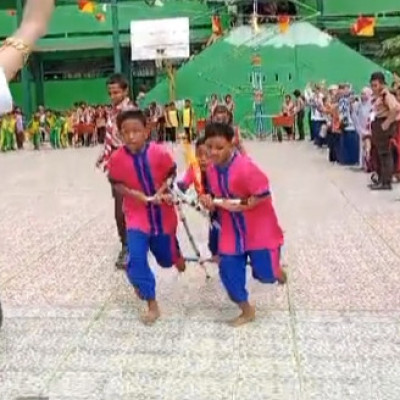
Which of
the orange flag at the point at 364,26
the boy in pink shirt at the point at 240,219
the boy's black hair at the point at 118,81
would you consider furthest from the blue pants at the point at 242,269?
the orange flag at the point at 364,26

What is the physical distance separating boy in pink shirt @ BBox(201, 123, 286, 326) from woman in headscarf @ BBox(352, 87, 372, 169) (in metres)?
8.38

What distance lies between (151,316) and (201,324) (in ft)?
1.02

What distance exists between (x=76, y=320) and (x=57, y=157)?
58.8 feet

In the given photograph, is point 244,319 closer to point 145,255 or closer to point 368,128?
point 145,255

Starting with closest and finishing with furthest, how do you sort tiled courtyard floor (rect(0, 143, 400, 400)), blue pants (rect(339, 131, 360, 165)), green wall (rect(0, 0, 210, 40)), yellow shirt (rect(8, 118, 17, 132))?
tiled courtyard floor (rect(0, 143, 400, 400)) < blue pants (rect(339, 131, 360, 165)) < yellow shirt (rect(8, 118, 17, 132)) < green wall (rect(0, 0, 210, 40))

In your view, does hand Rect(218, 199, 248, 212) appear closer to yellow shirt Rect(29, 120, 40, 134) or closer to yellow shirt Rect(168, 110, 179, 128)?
yellow shirt Rect(168, 110, 179, 128)

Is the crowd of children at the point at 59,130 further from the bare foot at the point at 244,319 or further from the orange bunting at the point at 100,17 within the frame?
the bare foot at the point at 244,319

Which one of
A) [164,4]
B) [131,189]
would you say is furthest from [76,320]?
[164,4]

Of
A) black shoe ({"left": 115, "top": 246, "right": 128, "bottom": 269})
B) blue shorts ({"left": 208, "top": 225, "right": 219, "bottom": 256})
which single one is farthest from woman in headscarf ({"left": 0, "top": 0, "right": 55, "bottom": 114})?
black shoe ({"left": 115, "top": 246, "right": 128, "bottom": 269})

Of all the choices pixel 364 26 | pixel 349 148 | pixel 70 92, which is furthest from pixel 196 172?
pixel 70 92

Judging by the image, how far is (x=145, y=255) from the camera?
17.6 ft

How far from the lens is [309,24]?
29.9m

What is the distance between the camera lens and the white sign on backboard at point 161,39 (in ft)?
100

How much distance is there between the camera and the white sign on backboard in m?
30.5
